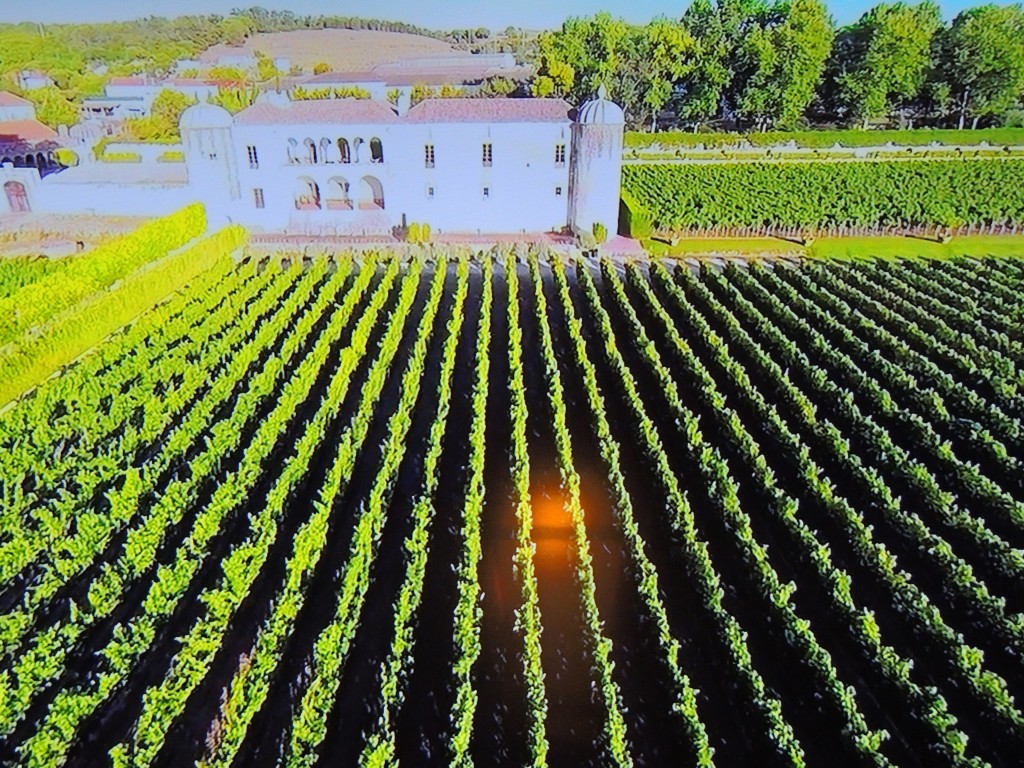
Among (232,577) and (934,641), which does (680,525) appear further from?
(232,577)

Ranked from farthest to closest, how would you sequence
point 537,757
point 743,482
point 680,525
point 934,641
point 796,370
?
1. point 796,370
2. point 743,482
3. point 680,525
4. point 934,641
5. point 537,757

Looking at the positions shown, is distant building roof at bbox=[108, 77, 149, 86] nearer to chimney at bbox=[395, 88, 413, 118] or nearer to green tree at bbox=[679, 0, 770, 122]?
chimney at bbox=[395, 88, 413, 118]

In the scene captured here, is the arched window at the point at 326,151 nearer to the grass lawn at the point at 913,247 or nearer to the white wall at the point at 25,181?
the white wall at the point at 25,181

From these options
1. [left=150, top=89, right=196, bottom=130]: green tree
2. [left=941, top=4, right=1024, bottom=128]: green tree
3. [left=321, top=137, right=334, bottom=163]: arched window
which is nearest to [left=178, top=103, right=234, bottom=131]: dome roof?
[left=321, top=137, right=334, bottom=163]: arched window

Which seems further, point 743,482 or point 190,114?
point 190,114

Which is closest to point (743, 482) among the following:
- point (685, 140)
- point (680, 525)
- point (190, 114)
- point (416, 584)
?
point (680, 525)

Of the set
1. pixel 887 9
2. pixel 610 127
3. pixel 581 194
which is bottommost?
pixel 581 194

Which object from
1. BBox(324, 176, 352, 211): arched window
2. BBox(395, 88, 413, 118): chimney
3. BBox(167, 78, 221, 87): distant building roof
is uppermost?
BBox(167, 78, 221, 87): distant building roof

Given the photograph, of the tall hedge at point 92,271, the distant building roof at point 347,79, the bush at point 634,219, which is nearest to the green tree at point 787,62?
the bush at point 634,219
